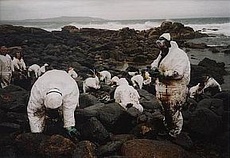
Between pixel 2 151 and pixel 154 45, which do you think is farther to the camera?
pixel 2 151

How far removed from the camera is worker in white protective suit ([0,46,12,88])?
9.02ft

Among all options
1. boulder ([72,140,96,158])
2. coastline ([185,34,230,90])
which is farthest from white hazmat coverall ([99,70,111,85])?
coastline ([185,34,230,90])

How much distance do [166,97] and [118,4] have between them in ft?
2.19

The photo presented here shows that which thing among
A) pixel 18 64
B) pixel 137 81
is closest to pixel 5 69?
pixel 18 64

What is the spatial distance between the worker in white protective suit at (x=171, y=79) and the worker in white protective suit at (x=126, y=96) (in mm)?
139

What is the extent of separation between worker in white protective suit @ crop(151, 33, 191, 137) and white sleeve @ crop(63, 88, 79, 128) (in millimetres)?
518

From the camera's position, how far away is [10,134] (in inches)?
106

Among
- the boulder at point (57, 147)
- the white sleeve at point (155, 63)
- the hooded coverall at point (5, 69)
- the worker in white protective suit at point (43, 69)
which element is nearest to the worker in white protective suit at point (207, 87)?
the white sleeve at point (155, 63)

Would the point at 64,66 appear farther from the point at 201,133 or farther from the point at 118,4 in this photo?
the point at 201,133

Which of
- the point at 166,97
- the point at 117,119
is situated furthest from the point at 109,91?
the point at 166,97

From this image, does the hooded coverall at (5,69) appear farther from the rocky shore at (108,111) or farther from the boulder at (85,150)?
the boulder at (85,150)

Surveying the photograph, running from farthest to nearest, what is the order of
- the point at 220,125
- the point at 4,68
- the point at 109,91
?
the point at 4,68 → the point at 109,91 → the point at 220,125

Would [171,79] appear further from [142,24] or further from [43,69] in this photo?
[43,69]

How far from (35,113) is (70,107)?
26 cm
